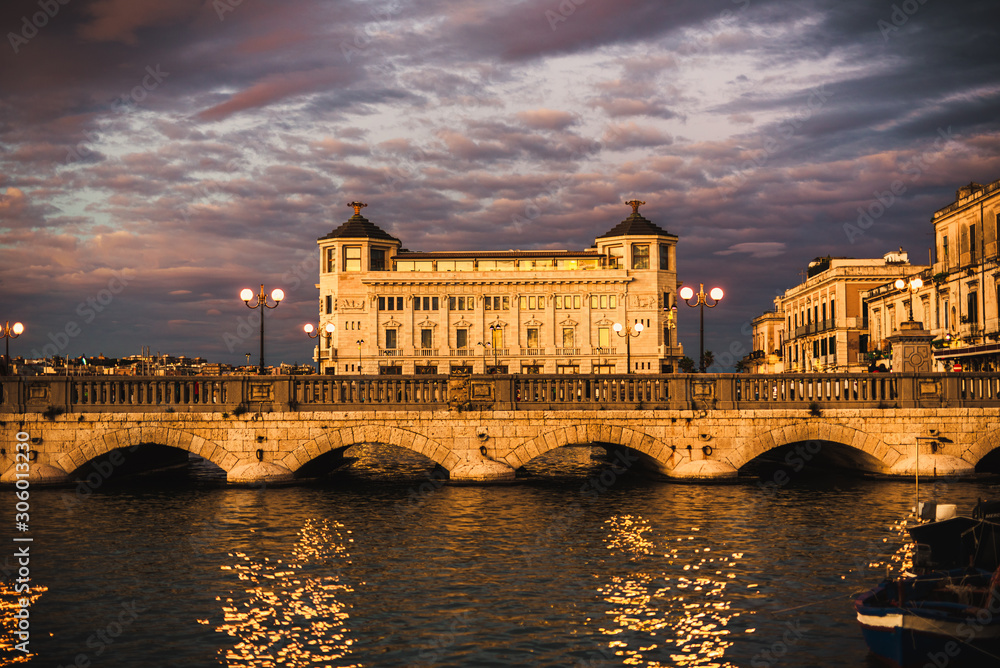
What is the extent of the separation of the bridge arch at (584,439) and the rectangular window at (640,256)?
7469 cm

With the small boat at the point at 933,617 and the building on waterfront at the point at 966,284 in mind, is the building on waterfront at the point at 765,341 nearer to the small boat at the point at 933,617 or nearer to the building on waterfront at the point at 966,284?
the building on waterfront at the point at 966,284

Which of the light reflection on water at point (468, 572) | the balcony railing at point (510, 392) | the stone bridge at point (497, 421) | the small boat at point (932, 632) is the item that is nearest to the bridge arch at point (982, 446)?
the stone bridge at point (497, 421)

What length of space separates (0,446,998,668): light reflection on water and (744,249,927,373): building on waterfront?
51.7m

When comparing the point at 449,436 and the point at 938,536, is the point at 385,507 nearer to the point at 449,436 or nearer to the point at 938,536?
the point at 449,436

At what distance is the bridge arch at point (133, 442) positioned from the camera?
85.4ft

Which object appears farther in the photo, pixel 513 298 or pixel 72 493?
pixel 513 298

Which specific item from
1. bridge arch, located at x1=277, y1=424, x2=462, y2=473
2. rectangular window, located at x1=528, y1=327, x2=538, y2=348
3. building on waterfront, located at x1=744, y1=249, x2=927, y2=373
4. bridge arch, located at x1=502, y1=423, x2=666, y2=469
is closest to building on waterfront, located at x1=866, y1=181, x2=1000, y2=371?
building on waterfront, located at x1=744, y1=249, x2=927, y2=373

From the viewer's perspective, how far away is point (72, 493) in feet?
83.9

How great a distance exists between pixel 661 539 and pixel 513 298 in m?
78.1

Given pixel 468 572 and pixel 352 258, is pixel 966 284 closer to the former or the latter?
pixel 468 572

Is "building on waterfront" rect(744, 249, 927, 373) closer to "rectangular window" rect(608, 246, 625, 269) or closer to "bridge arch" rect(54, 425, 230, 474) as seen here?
"rectangular window" rect(608, 246, 625, 269)

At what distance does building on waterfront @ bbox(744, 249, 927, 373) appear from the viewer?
73.2 meters

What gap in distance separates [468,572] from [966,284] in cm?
4376

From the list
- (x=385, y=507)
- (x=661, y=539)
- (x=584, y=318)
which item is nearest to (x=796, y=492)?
(x=661, y=539)
